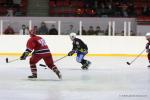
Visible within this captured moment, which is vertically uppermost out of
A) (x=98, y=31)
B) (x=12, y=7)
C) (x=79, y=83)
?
→ (x=12, y=7)

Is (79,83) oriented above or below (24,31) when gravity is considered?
below

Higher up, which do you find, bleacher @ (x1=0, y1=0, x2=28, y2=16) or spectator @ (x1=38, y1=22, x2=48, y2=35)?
bleacher @ (x1=0, y1=0, x2=28, y2=16)

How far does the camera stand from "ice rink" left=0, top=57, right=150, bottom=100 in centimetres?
691

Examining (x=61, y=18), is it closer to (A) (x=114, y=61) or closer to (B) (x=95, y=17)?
(B) (x=95, y=17)

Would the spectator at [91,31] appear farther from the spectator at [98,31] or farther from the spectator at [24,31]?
the spectator at [24,31]

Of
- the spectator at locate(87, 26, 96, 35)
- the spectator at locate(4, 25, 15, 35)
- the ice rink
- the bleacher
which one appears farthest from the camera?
the bleacher

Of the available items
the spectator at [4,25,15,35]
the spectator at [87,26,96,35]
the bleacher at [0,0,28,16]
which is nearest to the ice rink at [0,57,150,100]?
the spectator at [4,25,15,35]

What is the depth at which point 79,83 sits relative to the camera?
8.46 m

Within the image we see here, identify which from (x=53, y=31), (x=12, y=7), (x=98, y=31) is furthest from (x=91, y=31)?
(x=12, y=7)

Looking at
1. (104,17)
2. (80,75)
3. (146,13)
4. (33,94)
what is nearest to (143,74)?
(80,75)

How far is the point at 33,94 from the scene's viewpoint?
7.04 meters

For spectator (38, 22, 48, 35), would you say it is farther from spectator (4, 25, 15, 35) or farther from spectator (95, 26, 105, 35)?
spectator (95, 26, 105, 35)

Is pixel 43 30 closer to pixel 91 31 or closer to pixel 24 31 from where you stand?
pixel 24 31

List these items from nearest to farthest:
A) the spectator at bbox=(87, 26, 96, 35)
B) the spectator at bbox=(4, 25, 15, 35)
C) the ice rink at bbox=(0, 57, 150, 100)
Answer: the ice rink at bbox=(0, 57, 150, 100) → the spectator at bbox=(4, 25, 15, 35) → the spectator at bbox=(87, 26, 96, 35)
